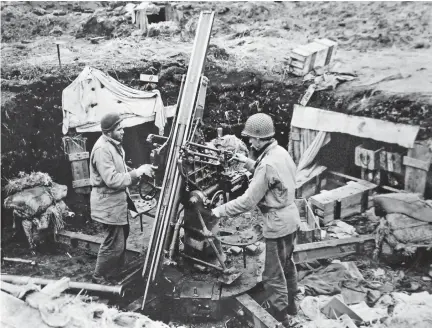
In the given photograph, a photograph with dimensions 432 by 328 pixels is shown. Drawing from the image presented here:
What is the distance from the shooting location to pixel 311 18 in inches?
475

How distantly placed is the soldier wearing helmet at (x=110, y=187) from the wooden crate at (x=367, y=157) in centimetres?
441

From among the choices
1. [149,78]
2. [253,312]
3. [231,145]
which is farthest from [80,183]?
[253,312]

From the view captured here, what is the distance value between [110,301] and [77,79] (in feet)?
13.8

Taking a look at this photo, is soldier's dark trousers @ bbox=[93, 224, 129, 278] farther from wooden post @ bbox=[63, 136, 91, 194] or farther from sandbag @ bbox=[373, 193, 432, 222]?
sandbag @ bbox=[373, 193, 432, 222]

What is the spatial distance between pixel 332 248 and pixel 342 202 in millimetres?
1612

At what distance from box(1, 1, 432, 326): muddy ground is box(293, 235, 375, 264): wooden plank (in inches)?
86.2

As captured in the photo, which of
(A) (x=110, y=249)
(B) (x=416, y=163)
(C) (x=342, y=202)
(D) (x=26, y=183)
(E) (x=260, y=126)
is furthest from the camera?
(C) (x=342, y=202)

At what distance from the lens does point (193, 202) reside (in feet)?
15.4

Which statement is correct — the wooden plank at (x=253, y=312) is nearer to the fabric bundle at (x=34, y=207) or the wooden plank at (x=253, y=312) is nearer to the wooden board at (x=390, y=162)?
the fabric bundle at (x=34, y=207)

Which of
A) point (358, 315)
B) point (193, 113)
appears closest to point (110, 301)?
point (193, 113)

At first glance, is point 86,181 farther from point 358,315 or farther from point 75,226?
point 358,315

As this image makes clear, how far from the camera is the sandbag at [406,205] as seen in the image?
20.3 feet

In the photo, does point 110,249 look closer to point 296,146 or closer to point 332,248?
point 332,248

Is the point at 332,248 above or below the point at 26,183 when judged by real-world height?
below
